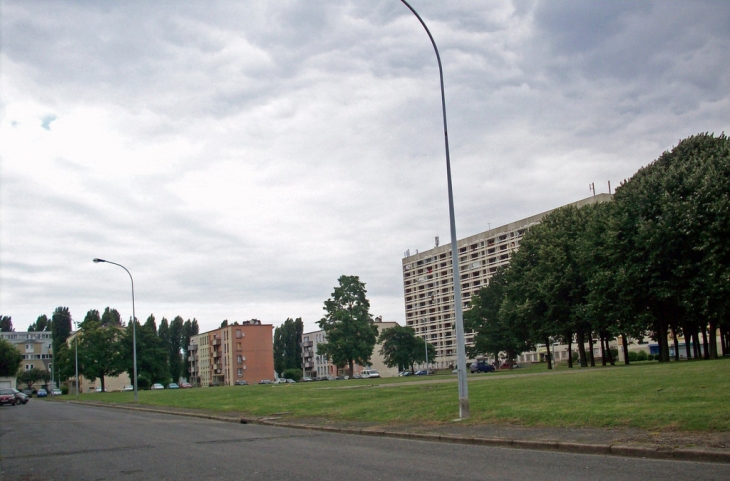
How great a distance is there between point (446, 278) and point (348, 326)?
2883 inches

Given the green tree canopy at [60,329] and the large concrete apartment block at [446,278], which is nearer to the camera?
the green tree canopy at [60,329]

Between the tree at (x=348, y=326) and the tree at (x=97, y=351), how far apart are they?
3048cm

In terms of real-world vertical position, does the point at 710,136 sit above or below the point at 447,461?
above

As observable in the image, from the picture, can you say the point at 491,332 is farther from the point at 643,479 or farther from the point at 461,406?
the point at 643,479

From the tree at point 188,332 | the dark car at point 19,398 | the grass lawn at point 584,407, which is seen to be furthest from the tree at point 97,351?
the grass lawn at point 584,407

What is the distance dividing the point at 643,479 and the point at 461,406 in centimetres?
888

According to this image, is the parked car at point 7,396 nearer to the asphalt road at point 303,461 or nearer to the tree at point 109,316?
the asphalt road at point 303,461

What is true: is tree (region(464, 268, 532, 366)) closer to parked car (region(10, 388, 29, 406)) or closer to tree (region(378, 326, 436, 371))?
tree (region(378, 326, 436, 371))

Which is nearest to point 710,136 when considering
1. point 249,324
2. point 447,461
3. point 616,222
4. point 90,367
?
point 616,222

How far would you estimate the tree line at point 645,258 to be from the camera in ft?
114

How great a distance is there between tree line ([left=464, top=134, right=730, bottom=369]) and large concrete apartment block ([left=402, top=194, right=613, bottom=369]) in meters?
78.6

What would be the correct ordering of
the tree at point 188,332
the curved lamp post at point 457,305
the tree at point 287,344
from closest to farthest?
the curved lamp post at point 457,305
the tree at point 188,332
the tree at point 287,344

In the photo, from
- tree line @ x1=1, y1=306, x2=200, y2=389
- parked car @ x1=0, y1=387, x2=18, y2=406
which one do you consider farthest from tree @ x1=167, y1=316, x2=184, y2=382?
parked car @ x1=0, y1=387, x2=18, y2=406

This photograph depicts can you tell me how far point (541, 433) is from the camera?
13.2 meters
